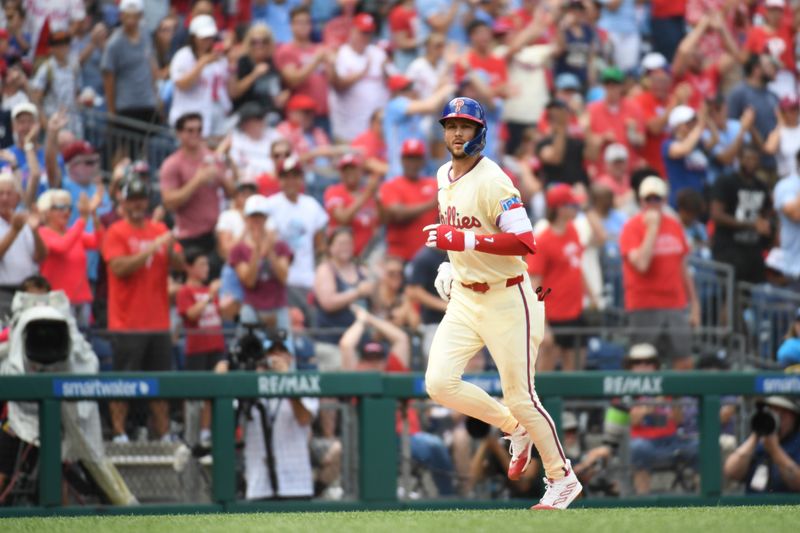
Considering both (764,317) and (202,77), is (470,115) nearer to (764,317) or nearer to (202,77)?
(202,77)

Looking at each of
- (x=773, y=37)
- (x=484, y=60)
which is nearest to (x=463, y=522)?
(x=484, y=60)

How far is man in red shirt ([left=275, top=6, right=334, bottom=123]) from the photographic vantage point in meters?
14.7

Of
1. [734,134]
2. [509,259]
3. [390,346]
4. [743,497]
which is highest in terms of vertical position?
[734,134]

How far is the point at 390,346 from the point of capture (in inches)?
465

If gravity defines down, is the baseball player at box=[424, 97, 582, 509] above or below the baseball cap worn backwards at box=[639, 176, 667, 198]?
below

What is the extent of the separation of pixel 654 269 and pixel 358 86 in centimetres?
397

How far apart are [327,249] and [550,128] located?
10.8ft

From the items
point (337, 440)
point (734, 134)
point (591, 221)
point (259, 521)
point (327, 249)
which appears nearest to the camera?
point (259, 521)

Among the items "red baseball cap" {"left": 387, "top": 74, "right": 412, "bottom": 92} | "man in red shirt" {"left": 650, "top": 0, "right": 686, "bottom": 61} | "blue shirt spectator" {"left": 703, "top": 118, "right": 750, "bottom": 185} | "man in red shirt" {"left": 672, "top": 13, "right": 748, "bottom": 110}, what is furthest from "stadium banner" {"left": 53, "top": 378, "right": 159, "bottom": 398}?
"man in red shirt" {"left": 650, "top": 0, "right": 686, "bottom": 61}

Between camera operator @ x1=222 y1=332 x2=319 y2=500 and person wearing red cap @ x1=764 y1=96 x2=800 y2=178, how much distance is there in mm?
7427

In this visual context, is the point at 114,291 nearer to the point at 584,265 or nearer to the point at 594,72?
the point at 584,265

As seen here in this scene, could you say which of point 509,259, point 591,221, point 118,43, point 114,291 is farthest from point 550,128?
point 509,259

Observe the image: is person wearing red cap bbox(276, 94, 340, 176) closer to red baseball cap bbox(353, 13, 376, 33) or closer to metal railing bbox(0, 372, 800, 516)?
red baseball cap bbox(353, 13, 376, 33)

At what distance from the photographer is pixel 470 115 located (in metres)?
7.64
